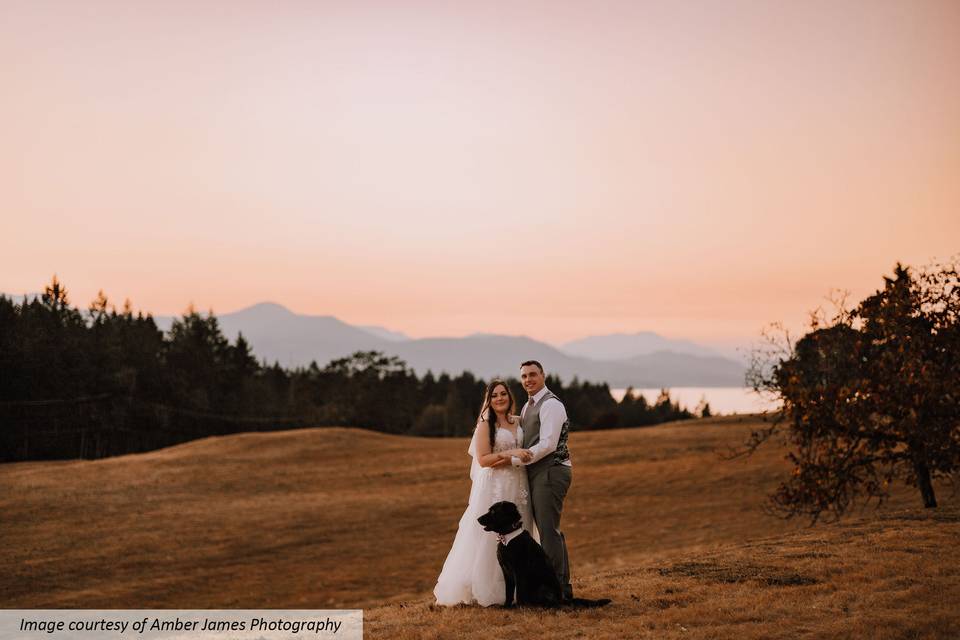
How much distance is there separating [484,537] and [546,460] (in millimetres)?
1131

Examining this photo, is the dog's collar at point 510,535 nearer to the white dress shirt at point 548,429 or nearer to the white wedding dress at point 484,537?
the white wedding dress at point 484,537

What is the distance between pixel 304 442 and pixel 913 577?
34.6m

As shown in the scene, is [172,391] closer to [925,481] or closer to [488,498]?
[925,481]

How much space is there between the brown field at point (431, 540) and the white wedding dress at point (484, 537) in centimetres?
25

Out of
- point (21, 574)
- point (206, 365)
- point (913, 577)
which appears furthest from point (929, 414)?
point (206, 365)

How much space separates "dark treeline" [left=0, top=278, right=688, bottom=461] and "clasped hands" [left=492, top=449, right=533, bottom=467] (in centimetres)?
5589

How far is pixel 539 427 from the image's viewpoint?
9.16m

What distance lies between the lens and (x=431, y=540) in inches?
965

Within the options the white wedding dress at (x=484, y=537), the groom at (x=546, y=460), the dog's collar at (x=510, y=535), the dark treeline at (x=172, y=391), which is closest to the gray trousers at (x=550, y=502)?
the groom at (x=546, y=460)

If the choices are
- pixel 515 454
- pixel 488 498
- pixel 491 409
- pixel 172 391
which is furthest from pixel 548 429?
pixel 172 391

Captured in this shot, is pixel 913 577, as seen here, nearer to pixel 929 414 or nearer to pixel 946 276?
pixel 929 414

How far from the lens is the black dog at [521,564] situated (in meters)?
8.46

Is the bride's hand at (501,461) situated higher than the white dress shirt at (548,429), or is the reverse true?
the white dress shirt at (548,429)

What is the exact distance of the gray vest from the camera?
30.0ft
